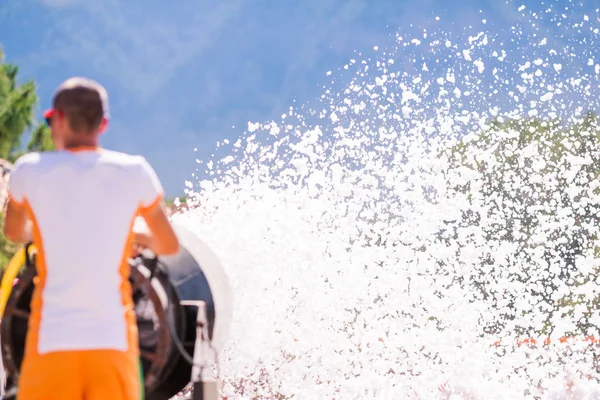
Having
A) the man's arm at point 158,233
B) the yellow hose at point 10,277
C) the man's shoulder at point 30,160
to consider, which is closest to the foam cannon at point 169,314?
the yellow hose at point 10,277

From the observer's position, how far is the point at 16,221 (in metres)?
3.14

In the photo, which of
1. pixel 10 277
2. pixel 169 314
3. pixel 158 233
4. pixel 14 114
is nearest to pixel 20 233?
pixel 158 233

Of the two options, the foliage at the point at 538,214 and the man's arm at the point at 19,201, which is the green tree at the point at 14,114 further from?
the man's arm at the point at 19,201

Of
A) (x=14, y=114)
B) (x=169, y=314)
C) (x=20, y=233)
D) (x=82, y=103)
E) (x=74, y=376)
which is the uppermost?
(x=14, y=114)

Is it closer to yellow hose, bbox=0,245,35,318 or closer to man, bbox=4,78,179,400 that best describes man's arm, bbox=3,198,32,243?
→ man, bbox=4,78,179,400

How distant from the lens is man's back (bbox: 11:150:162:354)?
9.54 feet

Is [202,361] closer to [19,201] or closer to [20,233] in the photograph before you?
[20,233]

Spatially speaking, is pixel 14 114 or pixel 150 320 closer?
pixel 150 320

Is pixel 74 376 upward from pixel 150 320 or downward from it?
downward

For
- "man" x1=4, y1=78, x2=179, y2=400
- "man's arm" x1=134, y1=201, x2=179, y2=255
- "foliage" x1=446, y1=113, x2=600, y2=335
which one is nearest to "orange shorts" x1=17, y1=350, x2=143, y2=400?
"man" x1=4, y1=78, x2=179, y2=400

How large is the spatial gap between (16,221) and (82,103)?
1.74 feet

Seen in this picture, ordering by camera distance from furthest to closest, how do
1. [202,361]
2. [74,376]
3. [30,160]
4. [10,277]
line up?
[202,361], [10,277], [30,160], [74,376]

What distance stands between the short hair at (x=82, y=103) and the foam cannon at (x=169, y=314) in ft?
2.56

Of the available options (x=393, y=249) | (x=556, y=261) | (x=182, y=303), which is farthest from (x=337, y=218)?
(x=556, y=261)
